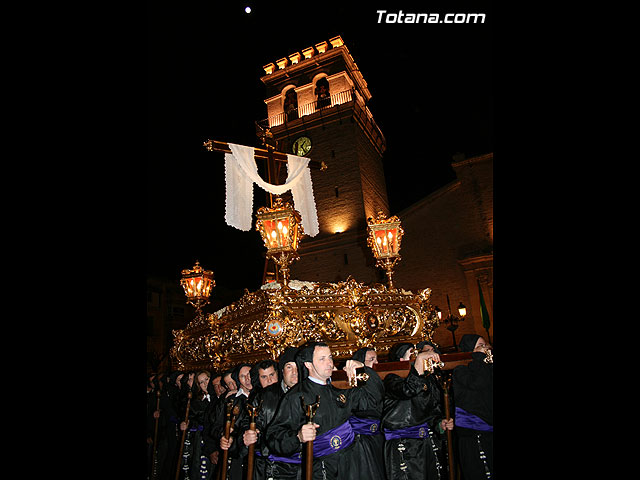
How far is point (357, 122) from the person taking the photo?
23.0 meters

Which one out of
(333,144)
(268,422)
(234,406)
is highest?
(333,144)

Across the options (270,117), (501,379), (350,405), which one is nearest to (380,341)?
(350,405)

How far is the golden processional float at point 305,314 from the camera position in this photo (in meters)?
6.95

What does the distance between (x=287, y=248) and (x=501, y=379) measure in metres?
5.78

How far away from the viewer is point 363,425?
433cm

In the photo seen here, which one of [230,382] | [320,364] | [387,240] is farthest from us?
[387,240]

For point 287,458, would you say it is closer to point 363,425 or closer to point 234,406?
point 363,425

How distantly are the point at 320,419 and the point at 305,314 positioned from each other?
11.0 feet

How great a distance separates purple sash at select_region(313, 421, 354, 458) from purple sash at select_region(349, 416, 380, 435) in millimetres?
483

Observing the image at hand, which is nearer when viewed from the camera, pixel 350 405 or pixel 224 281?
pixel 350 405

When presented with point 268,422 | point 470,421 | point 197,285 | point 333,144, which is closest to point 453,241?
point 333,144

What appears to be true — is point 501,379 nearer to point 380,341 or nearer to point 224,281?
point 380,341

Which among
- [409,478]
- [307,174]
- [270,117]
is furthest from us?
[270,117]

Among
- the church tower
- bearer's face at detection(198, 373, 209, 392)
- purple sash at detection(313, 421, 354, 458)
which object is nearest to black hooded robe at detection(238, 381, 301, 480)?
purple sash at detection(313, 421, 354, 458)
